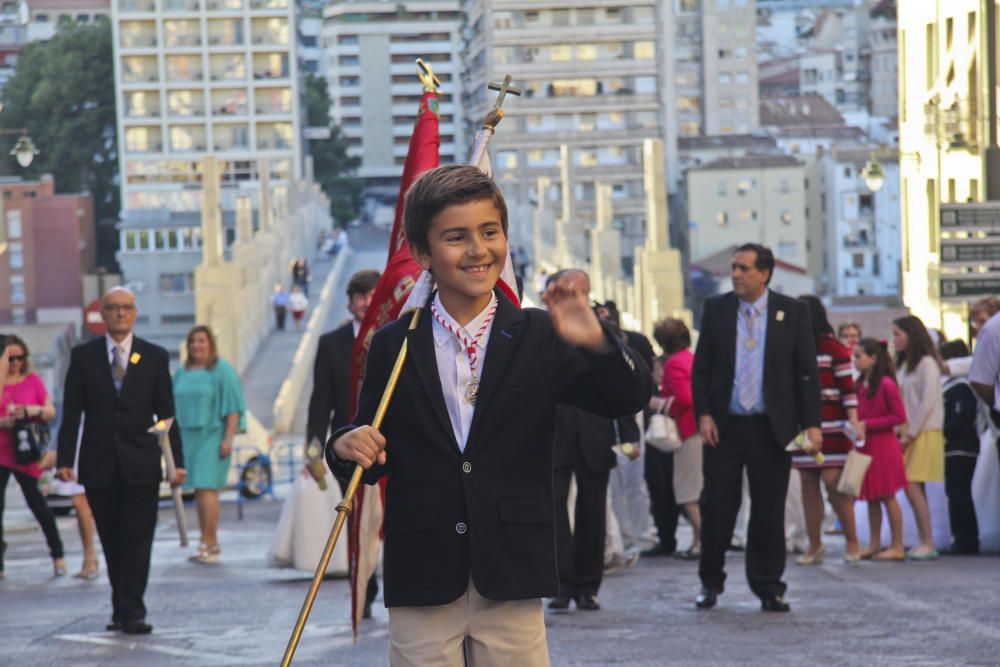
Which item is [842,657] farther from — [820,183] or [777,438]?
[820,183]

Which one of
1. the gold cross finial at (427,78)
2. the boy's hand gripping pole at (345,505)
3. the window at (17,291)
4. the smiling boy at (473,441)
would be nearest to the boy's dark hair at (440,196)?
the smiling boy at (473,441)

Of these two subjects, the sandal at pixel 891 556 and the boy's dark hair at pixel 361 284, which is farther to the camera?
the sandal at pixel 891 556

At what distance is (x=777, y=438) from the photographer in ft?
32.2

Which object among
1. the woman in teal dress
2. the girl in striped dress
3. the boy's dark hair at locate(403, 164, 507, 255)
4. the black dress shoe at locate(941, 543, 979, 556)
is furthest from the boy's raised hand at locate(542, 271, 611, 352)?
the woman in teal dress

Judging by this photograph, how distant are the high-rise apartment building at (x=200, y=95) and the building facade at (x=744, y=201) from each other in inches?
1185

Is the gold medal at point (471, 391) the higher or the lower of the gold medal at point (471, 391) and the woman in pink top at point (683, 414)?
the higher

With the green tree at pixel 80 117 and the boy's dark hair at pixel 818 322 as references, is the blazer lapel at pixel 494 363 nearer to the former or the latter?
the boy's dark hair at pixel 818 322

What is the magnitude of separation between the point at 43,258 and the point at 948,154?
273ft

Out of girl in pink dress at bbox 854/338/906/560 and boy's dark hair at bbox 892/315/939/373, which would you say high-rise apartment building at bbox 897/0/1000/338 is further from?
girl in pink dress at bbox 854/338/906/560

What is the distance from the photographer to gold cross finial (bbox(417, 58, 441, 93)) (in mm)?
8699

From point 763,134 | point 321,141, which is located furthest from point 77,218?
point 763,134

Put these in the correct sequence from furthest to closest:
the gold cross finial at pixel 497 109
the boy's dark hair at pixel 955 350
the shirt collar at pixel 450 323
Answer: the boy's dark hair at pixel 955 350 < the gold cross finial at pixel 497 109 < the shirt collar at pixel 450 323

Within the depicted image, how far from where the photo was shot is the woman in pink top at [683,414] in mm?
13711

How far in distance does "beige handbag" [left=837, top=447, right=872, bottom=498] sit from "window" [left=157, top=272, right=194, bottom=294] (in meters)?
113
